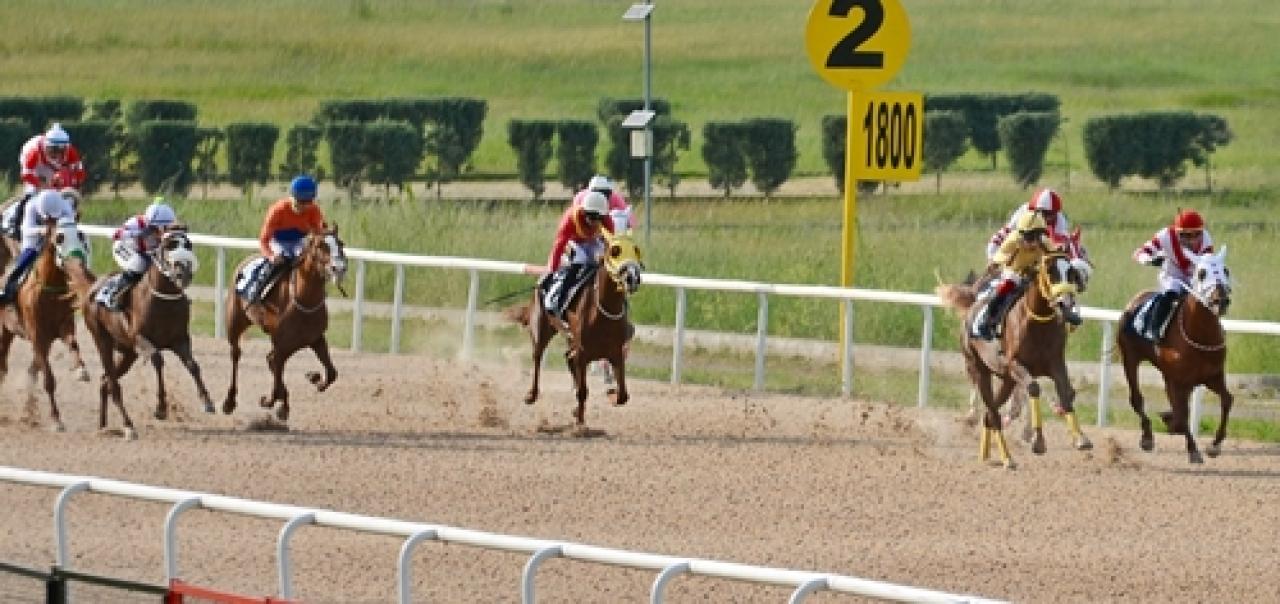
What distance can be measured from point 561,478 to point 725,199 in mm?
20348

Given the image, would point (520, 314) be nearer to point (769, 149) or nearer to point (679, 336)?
point (679, 336)

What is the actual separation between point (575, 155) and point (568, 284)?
19.5m

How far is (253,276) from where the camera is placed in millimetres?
16406

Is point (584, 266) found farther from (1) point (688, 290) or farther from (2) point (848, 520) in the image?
(1) point (688, 290)

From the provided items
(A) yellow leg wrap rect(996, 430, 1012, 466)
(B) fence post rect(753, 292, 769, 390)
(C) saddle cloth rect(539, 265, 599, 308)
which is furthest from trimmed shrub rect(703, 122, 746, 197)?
(A) yellow leg wrap rect(996, 430, 1012, 466)

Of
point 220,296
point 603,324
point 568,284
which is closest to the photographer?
point 603,324

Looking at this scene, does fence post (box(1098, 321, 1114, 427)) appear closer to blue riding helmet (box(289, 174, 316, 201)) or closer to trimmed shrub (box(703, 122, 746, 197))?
blue riding helmet (box(289, 174, 316, 201))

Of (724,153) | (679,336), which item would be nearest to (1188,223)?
(679,336)

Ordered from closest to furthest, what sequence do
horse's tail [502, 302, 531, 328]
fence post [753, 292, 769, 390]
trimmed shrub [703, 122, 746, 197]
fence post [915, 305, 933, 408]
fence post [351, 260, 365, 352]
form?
fence post [915, 305, 933, 408]
horse's tail [502, 302, 531, 328]
fence post [753, 292, 769, 390]
fence post [351, 260, 365, 352]
trimmed shrub [703, 122, 746, 197]

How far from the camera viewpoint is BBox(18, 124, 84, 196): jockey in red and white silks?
18.0m

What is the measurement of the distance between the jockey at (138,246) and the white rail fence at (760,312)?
113 inches

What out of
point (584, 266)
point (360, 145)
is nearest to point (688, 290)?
point (584, 266)

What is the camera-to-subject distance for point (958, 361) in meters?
18.8

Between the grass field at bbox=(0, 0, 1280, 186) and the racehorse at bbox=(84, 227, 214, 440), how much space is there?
22.1 meters
